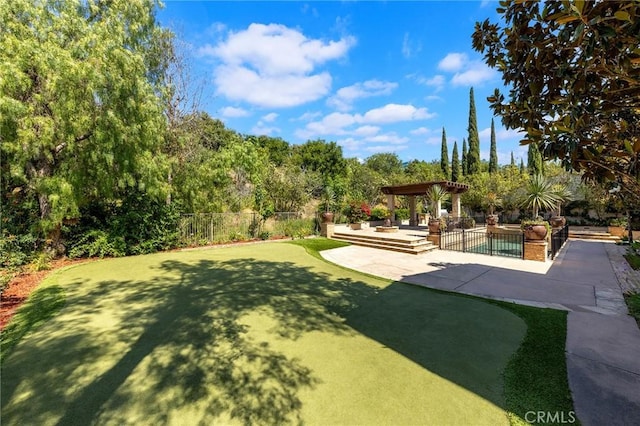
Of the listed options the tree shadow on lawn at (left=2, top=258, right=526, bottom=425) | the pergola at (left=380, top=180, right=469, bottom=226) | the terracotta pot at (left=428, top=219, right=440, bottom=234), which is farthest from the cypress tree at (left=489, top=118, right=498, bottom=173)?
the tree shadow on lawn at (left=2, top=258, right=526, bottom=425)

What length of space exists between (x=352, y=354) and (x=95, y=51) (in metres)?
11.8

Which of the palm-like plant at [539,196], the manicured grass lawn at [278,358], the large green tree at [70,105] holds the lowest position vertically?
the manicured grass lawn at [278,358]

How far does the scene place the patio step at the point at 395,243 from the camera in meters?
11.2

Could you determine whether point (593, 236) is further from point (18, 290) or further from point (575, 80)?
point (18, 290)

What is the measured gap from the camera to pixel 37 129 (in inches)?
329

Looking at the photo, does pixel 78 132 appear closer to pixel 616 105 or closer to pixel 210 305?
pixel 210 305

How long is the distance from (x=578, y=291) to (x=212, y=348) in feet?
24.9

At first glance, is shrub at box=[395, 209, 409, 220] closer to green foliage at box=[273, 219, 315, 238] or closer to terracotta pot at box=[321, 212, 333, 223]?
terracotta pot at box=[321, 212, 333, 223]

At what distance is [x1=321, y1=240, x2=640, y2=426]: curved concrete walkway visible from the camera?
272cm

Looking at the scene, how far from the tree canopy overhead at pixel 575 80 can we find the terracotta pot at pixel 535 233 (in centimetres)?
666

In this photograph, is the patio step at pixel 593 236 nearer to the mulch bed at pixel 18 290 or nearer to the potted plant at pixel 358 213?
the potted plant at pixel 358 213

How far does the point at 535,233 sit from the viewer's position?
29.2 feet

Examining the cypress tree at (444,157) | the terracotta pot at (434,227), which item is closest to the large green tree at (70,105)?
the terracotta pot at (434,227)

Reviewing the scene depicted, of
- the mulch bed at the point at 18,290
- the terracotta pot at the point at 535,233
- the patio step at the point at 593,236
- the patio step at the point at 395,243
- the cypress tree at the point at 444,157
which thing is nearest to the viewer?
the mulch bed at the point at 18,290
